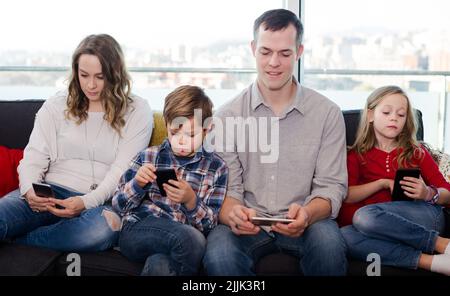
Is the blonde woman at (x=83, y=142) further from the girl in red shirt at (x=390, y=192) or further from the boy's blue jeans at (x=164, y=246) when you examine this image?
the girl in red shirt at (x=390, y=192)

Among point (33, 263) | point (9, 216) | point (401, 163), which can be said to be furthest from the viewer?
point (401, 163)

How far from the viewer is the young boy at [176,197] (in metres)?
1.94

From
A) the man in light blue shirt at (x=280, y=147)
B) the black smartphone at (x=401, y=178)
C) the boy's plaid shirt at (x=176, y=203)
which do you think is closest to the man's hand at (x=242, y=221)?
the man in light blue shirt at (x=280, y=147)

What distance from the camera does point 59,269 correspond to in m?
2.01

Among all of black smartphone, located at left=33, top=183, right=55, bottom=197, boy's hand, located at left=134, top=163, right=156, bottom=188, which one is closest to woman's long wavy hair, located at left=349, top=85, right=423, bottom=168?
boy's hand, located at left=134, top=163, right=156, bottom=188

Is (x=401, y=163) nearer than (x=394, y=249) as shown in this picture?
No

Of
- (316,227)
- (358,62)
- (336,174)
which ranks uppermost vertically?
(358,62)

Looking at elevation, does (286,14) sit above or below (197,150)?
above

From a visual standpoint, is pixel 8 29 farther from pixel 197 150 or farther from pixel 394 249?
pixel 394 249

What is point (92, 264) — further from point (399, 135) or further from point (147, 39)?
point (147, 39)

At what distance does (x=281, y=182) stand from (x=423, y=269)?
0.58 meters

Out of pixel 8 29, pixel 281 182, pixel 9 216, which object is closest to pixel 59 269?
pixel 9 216

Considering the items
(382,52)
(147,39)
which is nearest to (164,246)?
(147,39)

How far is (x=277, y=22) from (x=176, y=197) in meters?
0.75
